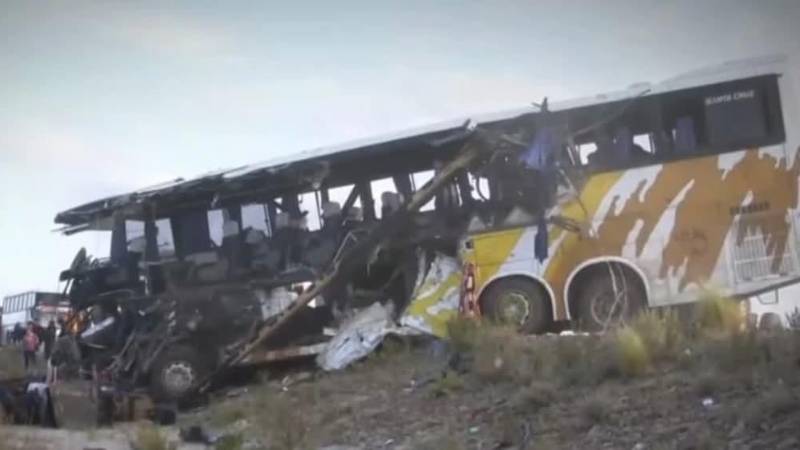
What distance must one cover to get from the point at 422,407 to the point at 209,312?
505cm

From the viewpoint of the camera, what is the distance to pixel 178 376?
1279cm

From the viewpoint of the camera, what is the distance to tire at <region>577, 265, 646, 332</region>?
1189 cm

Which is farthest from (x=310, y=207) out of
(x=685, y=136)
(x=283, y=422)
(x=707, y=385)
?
(x=707, y=385)

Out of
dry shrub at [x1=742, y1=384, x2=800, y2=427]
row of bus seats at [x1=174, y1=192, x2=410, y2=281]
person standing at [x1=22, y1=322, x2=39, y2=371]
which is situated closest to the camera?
dry shrub at [x1=742, y1=384, x2=800, y2=427]

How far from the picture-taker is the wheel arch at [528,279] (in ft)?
39.9

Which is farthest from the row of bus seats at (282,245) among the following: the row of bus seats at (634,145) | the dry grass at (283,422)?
the dry grass at (283,422)

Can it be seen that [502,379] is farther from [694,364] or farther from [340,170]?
[340,170]

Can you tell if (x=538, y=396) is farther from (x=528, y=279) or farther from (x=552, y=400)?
(x=528, y=279)

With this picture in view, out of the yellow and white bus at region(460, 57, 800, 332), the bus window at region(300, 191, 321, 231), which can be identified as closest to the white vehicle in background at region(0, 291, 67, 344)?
the bus window at region(300, 191, 321, 231)

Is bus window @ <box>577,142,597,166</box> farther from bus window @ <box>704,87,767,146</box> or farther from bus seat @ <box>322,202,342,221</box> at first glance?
bus seat @ <box>322,202,342,221</box>

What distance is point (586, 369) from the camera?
8.55 m

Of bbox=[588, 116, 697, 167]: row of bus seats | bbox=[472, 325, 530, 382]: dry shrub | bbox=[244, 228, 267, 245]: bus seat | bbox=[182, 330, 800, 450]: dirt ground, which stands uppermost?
bbox=[588, 116, 697, 167]: row of bus seats

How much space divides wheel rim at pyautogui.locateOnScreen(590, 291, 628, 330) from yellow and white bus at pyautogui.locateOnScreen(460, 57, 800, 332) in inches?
0.5

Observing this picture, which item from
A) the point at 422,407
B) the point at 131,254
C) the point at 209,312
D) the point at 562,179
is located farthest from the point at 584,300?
the point at 131,254
